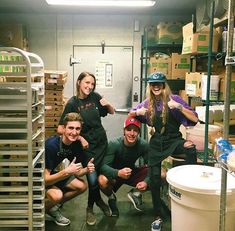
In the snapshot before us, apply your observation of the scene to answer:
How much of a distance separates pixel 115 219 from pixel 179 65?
2413mm

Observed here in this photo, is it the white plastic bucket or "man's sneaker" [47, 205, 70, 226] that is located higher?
the white plastic bucket

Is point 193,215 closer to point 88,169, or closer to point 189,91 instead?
point 88,169

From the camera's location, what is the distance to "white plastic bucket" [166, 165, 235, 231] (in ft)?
7.34

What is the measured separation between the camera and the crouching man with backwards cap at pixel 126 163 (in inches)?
140

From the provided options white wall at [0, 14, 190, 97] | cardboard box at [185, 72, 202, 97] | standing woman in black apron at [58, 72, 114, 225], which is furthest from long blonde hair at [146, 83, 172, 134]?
white wall at [0, 14, 190, 97]

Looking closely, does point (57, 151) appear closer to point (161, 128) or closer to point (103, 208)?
point (103, 208)

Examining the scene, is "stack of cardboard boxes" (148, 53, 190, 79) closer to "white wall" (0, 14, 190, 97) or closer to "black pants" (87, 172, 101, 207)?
"white wall" (0, 14, 190, 97)

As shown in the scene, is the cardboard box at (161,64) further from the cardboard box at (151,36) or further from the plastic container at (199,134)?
the plastic container at (199,134)

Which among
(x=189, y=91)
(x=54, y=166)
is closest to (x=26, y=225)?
(x=54, y=166)

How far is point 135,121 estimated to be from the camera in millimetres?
3566

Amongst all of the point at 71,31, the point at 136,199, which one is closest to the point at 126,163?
the point at 136,199

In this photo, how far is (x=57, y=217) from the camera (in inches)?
136

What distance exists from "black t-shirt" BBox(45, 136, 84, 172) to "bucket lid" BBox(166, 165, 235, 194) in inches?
50.7

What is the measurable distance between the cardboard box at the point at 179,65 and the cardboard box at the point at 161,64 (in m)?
0.07
